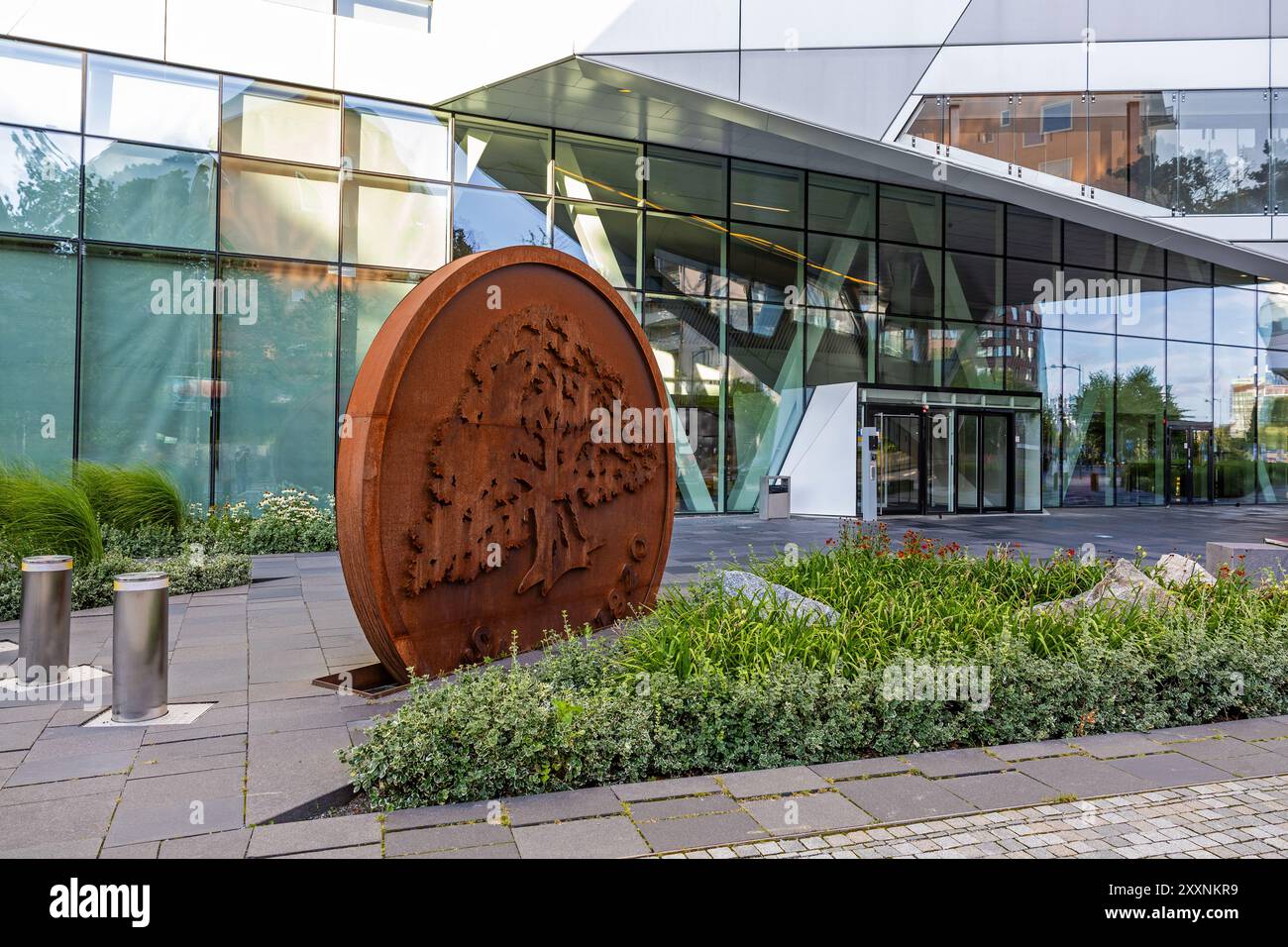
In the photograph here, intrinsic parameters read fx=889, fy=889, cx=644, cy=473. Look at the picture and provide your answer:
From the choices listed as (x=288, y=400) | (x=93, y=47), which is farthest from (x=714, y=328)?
(x=93, y=47)

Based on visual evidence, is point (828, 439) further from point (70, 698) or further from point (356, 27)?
point (70, 698)

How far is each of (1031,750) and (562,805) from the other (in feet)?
8.88

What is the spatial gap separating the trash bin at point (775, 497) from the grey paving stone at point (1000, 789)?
16.0 meters

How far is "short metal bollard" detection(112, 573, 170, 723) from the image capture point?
5.32 metres

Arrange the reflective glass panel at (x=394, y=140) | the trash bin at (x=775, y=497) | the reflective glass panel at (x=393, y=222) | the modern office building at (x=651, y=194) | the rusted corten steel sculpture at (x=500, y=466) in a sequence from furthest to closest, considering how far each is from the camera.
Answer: the trash bin at (x=775, y=497), the reflective glass panel at (x=393, y=222), the reflective glass panel at (x=394, y=140), the modern office building at (x=651, y=194), the rusted corten steel sculpture at (x=500, y=466)

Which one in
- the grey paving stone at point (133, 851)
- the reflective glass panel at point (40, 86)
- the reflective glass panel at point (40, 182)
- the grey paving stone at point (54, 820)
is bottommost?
the grey paving stone at point (54, 820)

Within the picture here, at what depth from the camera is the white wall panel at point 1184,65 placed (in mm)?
19141

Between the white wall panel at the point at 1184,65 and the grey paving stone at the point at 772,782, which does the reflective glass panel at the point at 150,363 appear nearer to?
the grey paving stone at the point at 772,782

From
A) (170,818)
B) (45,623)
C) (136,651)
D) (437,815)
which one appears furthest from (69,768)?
(45,623)

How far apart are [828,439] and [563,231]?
800cm

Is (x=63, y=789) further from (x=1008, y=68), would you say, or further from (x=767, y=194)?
(x=1008, y=68)

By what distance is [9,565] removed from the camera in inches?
336

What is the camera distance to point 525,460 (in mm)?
6977

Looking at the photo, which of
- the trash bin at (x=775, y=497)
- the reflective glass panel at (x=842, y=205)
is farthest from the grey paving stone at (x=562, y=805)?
the reflective glass panel at (x=842, y=205)
